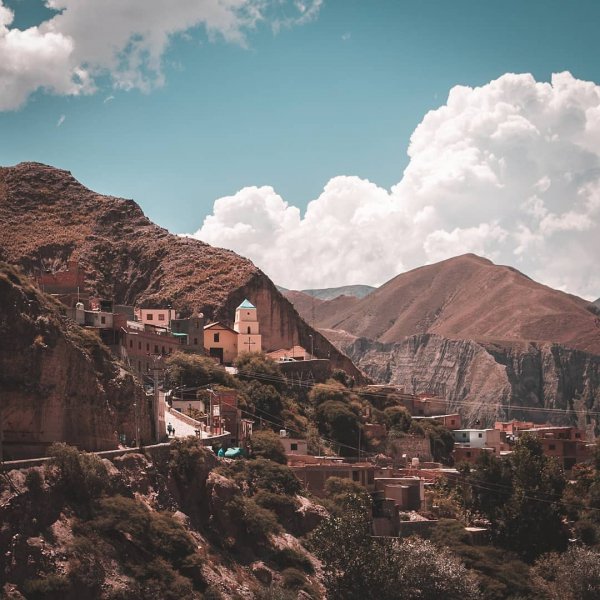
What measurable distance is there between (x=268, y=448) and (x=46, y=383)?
58.1 ft

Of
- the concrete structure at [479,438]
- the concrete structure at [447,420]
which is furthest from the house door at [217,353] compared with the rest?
the concrete structure at [479,438]

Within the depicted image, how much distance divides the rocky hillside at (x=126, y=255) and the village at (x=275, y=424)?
407 cm

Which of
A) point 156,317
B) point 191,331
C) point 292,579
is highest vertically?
point 156,317

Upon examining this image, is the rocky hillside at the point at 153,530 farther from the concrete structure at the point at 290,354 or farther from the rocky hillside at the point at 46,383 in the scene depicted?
the concrete structure at the point at 290,354

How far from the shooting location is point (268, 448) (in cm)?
5109

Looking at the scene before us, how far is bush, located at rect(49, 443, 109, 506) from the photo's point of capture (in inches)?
1277

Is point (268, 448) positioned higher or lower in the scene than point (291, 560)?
higher

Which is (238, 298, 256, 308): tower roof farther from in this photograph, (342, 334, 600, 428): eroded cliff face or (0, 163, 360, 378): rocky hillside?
(342, 334, 600, 428): eroded cliff face

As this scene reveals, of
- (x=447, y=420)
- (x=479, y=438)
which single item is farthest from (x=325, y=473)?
(x=447, y=420)

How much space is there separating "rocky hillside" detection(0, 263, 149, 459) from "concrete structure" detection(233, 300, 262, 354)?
33.1 m

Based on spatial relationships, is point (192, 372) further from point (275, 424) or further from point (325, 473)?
point (325, 473)

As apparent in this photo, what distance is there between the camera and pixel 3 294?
3466 centimetres

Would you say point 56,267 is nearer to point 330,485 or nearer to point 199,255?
point 199,255

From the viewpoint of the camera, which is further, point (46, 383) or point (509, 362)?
point (509, 362)
